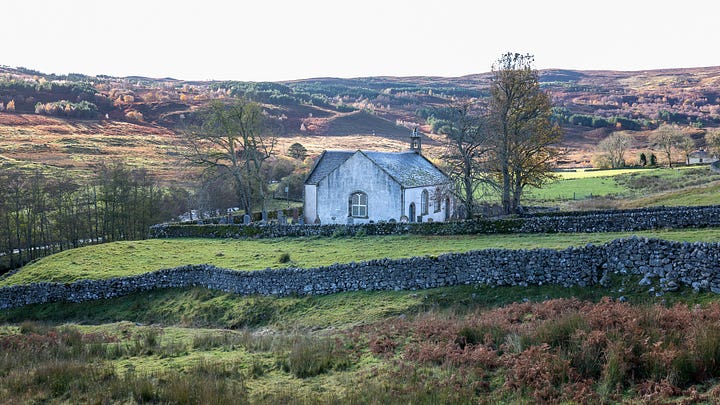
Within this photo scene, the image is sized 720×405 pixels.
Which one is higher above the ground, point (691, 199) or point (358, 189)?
point (358, 189)

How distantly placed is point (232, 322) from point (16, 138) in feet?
365

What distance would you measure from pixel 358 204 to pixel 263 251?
12.3 meters

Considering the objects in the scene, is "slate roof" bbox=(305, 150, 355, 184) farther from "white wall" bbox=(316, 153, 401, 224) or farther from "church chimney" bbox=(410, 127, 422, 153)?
"church chimney" bbox=(410, 127, 422, 153)

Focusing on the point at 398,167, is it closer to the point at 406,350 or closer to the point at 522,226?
the point at 522,226

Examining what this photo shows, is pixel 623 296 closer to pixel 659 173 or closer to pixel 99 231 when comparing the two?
pixel 99 231

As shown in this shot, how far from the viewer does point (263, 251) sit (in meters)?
29.0

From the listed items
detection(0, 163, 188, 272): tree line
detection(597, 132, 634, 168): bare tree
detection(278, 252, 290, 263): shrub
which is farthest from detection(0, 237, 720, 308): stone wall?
detection(597, 132, 634, 168): bare tree

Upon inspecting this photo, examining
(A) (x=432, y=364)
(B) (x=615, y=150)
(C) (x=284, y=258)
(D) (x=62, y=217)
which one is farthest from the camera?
(B) (x=615, y=150)

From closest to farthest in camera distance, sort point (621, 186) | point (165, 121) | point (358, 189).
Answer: point (358, 189), point (621, 186), point (165, 121)

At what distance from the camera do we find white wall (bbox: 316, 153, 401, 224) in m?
38.2

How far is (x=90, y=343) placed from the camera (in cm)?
1573

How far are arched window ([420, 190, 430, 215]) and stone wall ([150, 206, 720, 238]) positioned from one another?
397 inches

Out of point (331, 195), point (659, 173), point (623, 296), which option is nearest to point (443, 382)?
point (623, 296)

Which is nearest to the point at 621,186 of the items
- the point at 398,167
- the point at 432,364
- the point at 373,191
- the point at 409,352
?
the point at 398,167
